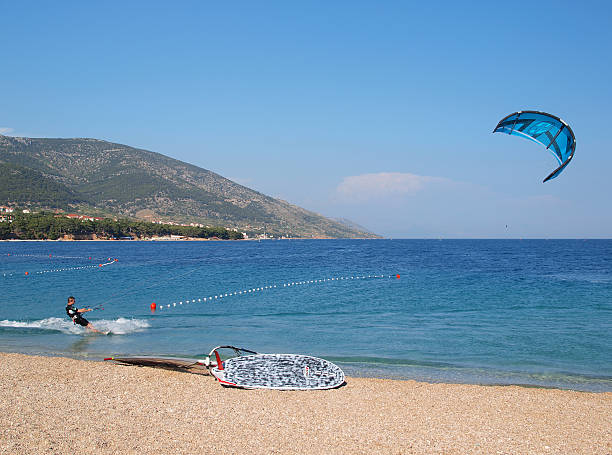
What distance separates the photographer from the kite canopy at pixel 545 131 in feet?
42.2

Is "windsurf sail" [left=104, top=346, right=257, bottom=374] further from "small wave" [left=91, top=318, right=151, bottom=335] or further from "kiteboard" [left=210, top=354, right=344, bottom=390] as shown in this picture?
"small wave" [left=91, top=318, right=151, bottom=335]

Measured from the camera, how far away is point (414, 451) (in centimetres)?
764

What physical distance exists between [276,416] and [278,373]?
2.74 metres

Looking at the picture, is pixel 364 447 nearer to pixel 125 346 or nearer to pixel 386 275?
pixel 125 346

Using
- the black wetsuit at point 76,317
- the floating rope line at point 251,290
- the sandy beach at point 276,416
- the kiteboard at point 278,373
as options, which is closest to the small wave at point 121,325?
the black wetsuit at point 76,317

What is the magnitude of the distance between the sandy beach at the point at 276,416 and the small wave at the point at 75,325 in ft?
20.5

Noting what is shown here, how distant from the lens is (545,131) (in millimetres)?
14742

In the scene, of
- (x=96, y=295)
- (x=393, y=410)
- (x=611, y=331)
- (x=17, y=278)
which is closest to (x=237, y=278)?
(x=96, y=295)

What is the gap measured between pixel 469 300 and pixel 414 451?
21405 mm

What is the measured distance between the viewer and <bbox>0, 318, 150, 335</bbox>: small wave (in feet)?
61.3

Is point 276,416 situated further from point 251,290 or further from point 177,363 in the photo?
point 251,290

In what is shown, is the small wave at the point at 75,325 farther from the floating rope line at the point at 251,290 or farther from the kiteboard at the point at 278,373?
the kiteboard at the point at 278,373

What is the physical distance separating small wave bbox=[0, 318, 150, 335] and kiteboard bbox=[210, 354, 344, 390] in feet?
25.5

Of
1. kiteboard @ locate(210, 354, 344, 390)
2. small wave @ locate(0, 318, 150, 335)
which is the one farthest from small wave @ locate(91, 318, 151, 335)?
kiteboard @ locate(210, 354, 344, 390)
